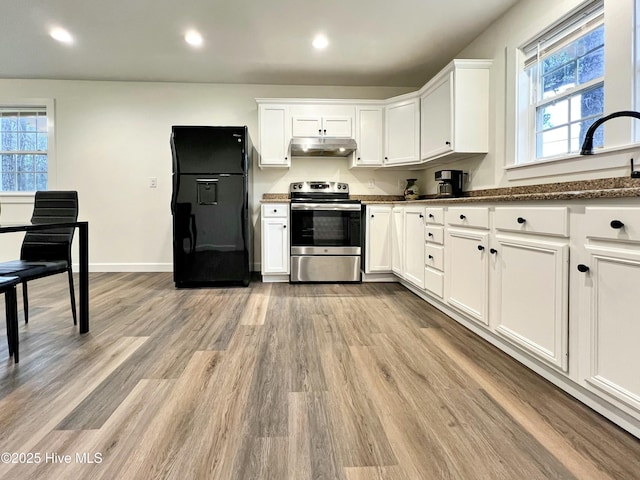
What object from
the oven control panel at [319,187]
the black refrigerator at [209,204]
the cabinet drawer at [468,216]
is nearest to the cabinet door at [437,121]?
the cabinet drawer at [468,216]

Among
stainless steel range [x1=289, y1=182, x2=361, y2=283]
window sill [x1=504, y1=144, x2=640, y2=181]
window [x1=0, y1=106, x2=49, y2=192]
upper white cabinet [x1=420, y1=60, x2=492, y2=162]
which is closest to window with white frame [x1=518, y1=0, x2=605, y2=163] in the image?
window sill [x1=504, y1=144, x2=640, y2=181]

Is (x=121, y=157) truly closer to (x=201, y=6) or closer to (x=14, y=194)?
(x=14, y=194)

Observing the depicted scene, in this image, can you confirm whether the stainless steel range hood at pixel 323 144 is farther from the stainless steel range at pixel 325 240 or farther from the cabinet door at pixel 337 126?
the stainless steel range at pixel 325 240

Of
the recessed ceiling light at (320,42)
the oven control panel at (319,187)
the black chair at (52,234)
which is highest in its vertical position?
the recessed ceiling light at (320,42)

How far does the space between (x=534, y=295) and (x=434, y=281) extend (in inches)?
44.1

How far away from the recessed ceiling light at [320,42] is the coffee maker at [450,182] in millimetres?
1632

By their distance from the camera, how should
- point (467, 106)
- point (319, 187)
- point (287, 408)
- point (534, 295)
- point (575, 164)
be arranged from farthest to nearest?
point (319, 187) < point (467, 106) < point (575, 164) < point (534, 295) < point (287, 408)

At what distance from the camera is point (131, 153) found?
423cm

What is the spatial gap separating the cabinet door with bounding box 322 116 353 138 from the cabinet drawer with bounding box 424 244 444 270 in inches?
70.5

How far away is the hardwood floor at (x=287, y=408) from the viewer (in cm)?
103

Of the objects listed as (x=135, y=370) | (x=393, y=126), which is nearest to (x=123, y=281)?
(x=135, y=370)

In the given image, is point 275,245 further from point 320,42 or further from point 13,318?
point 13,318

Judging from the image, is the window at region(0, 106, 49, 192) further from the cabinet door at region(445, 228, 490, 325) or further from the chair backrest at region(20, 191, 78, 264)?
the cabinet door at region(445, 228, 490, 325)

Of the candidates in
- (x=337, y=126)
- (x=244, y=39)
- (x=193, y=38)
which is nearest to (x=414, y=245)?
(x=337, y=126)
